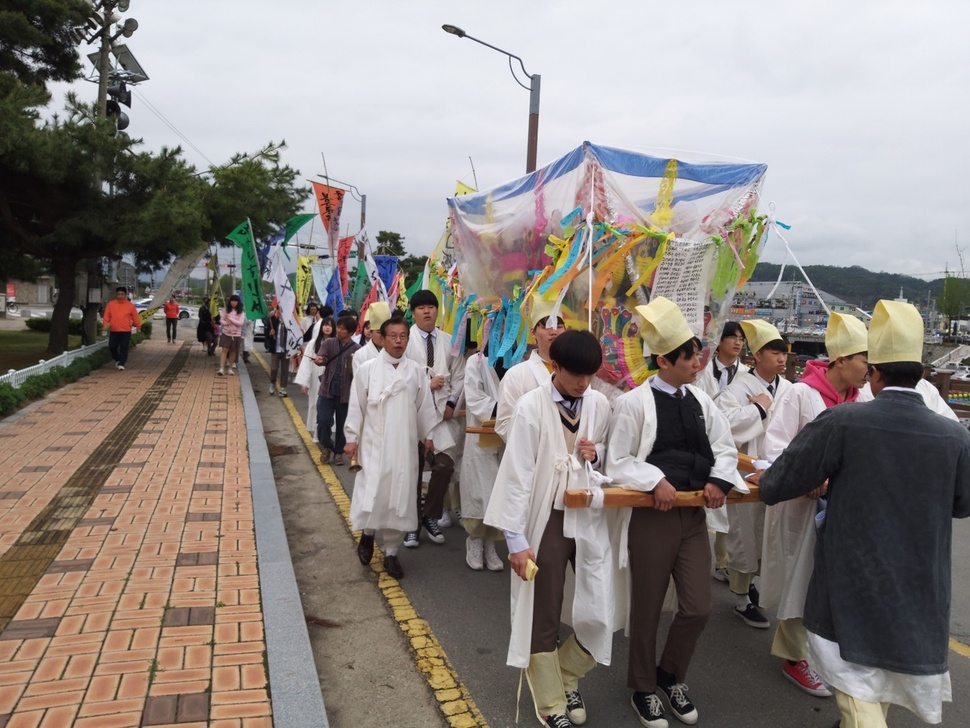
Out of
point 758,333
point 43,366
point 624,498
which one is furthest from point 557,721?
point 43,366

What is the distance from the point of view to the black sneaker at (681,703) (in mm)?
3148

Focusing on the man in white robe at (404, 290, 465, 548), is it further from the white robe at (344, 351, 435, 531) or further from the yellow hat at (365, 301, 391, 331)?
the yellow hat at (365, 301, 391, 331)

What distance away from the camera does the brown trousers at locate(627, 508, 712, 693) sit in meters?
3.08

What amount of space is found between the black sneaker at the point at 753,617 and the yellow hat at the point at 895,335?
215cm

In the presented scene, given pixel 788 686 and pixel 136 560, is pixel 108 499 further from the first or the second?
pixel 788 686

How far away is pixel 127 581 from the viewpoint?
424cm

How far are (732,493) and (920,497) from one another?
80cm

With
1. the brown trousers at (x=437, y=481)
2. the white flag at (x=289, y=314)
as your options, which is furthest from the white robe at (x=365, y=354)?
the white flag at (x=289, y=314)

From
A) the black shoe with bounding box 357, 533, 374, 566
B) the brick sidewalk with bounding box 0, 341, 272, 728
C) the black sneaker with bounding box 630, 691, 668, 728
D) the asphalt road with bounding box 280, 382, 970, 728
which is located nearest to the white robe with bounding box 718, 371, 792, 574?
the asphalt road with bounding box 280, 382, 970, 728

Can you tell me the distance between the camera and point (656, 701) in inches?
124

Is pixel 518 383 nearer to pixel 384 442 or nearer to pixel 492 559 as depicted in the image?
pixel 384 442

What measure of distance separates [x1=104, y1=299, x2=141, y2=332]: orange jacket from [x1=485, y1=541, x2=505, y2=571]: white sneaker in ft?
37.0

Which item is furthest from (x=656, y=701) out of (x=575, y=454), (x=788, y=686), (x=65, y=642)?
(x=65, y=642)

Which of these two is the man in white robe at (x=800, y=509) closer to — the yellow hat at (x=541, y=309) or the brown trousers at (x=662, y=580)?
the brown trousers at (x=662, y=580)
